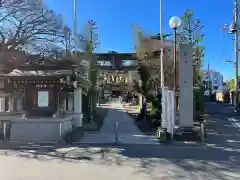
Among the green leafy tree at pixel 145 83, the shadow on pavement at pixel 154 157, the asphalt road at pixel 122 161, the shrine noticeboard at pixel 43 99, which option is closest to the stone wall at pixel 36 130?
the shadow on pavement at pixel 154 157

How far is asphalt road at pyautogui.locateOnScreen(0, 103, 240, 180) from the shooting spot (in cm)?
761

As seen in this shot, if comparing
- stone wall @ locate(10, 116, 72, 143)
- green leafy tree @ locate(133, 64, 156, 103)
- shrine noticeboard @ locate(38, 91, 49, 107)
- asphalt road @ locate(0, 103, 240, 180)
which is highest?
green leafy tree @ locate(133, 64, 156, 103)

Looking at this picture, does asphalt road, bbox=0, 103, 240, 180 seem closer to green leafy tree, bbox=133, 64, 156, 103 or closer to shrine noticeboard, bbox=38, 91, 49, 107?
shrine noticeboard, bbox=38, 91, 49, 107

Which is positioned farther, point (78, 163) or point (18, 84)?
point (18, 84)

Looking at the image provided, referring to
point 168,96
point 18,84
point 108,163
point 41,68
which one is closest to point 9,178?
point 108,163

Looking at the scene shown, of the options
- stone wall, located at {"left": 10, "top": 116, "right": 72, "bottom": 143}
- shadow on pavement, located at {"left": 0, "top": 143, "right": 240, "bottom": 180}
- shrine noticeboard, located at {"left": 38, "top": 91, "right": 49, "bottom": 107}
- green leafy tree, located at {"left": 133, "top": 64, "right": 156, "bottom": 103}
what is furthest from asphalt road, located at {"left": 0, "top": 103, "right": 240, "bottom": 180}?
green leafy tree, located at {"left": 133, "top": 64, "right": 156, "bottom": 103}

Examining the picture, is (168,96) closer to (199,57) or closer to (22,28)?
(22,28)

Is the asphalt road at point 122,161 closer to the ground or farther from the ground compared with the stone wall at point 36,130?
closer to the ground

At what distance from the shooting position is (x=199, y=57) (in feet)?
86.6

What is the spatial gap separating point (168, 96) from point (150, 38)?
922 cm

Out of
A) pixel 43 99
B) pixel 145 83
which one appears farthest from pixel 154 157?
pixel 145 83

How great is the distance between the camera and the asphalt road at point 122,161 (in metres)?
7.61

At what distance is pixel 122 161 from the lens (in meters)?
9.19

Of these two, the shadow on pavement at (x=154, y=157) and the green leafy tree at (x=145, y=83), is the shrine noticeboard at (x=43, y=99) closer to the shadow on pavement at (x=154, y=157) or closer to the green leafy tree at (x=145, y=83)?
the shadow on pavement at (x=154, y=157)
